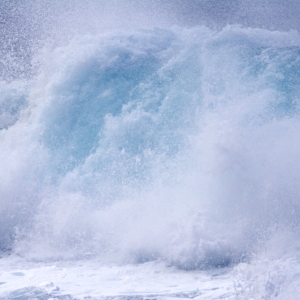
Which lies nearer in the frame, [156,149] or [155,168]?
[155,168]

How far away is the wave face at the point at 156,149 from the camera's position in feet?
11.7

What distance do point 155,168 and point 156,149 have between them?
44 cm

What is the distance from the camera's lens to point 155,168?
4648 millimetres

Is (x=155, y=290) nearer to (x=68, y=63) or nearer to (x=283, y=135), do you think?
(x=283, y=135)

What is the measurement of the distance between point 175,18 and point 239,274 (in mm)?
6187

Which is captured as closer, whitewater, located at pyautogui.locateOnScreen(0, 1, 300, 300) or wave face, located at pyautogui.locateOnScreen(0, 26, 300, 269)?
whitewater, located at pyautogui.locateOnScreen(0, 1, 300, 300)

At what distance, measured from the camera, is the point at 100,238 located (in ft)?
12.7

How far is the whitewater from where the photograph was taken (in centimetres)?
317

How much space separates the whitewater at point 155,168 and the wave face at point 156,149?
17mm

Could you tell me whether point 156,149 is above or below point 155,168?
above

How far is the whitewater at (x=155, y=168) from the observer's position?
3170 millimetres

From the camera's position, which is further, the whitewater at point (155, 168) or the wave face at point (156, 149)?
the wave face at point (156, 149)

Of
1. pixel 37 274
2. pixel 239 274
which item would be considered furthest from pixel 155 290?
pixel 37 274

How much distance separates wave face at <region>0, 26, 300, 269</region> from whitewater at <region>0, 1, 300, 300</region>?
2 centimetres
